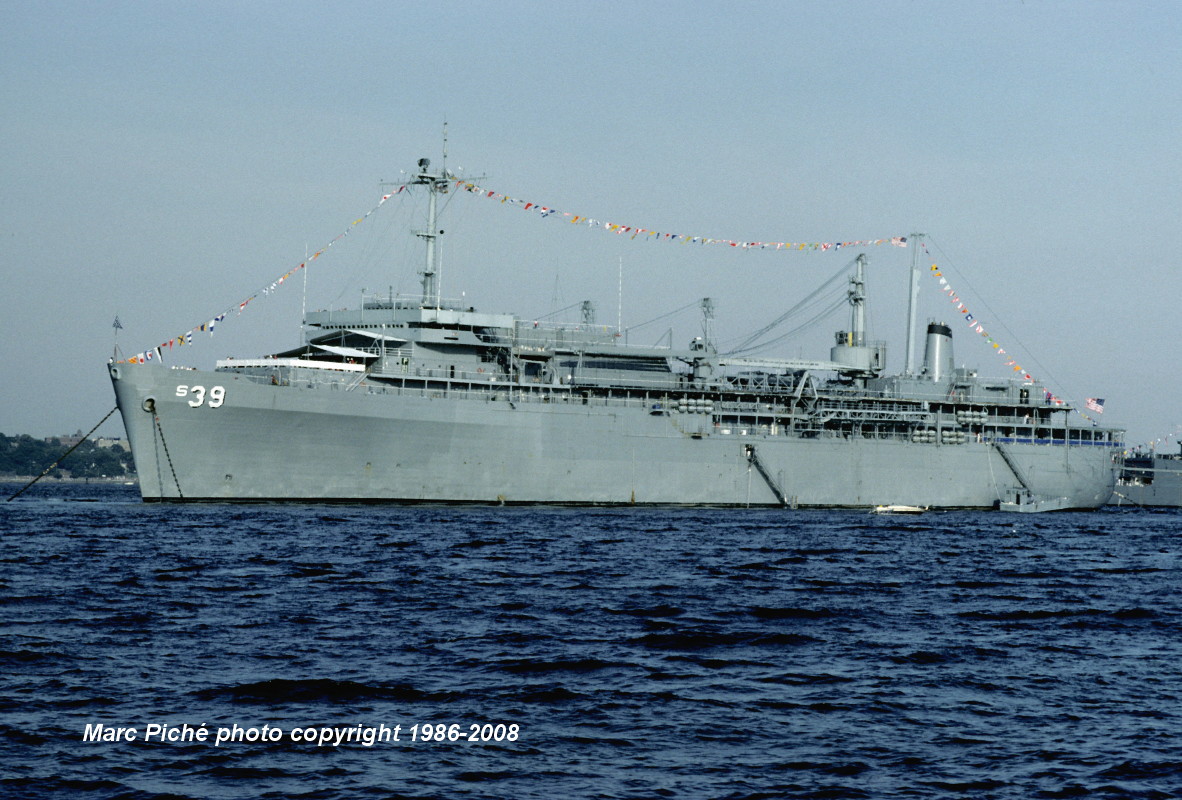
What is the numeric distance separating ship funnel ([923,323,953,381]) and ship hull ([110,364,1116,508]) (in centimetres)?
590

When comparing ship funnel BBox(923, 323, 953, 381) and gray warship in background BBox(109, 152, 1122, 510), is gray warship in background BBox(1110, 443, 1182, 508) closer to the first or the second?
gray warship in background BBox(109, 152, 1122, 510)

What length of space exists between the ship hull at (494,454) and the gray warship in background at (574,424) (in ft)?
0.25

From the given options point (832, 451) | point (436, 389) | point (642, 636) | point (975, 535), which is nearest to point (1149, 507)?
point (832, 451)

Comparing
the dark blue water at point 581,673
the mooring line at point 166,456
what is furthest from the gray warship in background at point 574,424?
the dark blue water at point 581,673

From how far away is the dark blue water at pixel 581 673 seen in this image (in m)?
11.7

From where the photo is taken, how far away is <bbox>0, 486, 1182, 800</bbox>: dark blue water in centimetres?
1170

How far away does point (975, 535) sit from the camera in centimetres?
4484

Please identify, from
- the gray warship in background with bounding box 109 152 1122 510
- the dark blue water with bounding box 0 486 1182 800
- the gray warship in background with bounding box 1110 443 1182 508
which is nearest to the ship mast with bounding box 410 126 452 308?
the gray warship in background with bounding box 109 152 1122 510

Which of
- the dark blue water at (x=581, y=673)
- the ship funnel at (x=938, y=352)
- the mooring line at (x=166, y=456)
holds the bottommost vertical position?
the dark blue water at (x=581, y=673)

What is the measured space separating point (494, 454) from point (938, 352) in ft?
95.7

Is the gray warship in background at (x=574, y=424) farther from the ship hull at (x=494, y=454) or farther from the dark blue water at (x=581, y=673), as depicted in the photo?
the dark blue water at (x=581, y=673)

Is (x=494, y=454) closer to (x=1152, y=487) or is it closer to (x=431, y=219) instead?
(x=431, y=219)

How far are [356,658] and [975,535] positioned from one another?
33.2 meters

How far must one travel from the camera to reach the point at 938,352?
6794 centimetres
